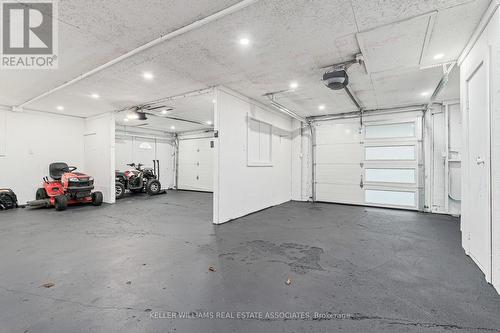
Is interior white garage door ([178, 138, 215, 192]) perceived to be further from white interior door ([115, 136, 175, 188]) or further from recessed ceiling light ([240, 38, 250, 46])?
recessed ceiling light ([240, 38, 250, 46])

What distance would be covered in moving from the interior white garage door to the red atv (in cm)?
434

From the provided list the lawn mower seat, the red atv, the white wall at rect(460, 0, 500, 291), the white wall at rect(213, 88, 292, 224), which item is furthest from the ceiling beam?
the lawn mower seat

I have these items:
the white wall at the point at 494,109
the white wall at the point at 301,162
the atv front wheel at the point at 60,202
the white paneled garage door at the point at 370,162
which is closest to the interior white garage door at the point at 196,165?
the white wall at the point at 301,162

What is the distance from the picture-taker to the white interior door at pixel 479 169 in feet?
7.50

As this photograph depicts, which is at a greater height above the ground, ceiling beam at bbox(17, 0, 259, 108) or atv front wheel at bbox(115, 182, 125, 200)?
ceiling beam at bbox(17, 0, 259, 108)

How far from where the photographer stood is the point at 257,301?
189 cm

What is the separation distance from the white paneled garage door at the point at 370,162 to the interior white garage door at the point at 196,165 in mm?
4756

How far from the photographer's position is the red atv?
5.57 metres

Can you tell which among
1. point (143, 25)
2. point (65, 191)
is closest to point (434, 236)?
point (143, 25)

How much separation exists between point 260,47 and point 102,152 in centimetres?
604

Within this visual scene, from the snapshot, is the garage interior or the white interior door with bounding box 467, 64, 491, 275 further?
the white interior door with bounding box 467, 64, 491, 275

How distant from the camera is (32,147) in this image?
20.8 ft

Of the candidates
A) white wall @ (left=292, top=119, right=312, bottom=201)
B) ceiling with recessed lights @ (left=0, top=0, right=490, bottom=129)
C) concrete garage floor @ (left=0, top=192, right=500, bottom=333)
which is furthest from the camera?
white wall @ (left=292, top=119, right=312, bottom=201)

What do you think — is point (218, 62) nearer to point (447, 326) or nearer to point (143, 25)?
point (143, 25)
